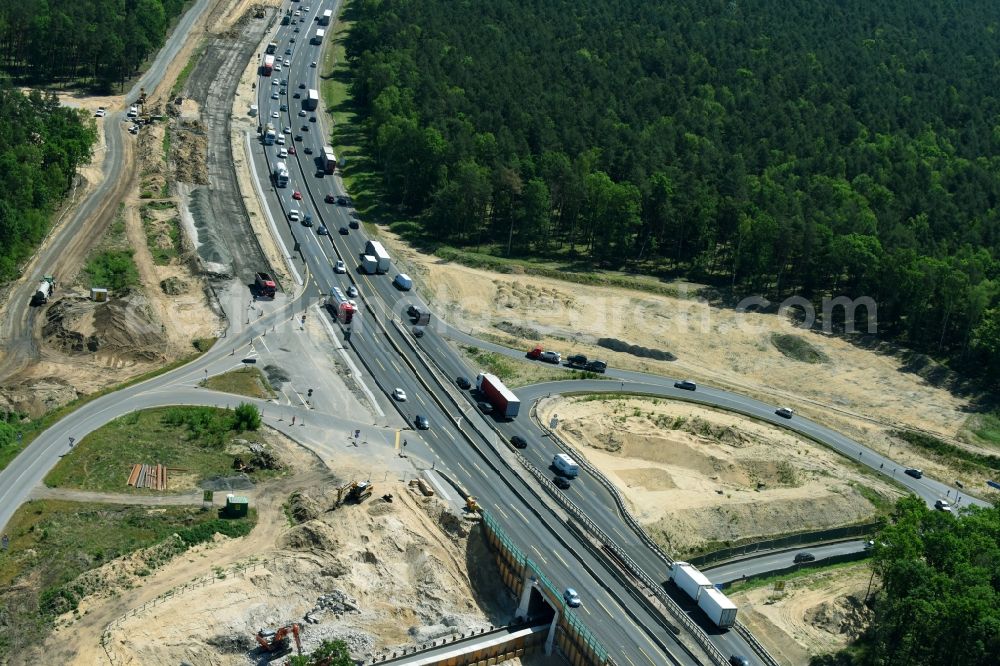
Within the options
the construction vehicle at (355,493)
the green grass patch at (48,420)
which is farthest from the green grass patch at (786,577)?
the green grass patch at (48,420)

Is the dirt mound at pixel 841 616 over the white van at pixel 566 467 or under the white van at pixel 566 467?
under

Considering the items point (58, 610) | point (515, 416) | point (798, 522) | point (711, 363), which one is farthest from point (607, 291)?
point (58, 610)

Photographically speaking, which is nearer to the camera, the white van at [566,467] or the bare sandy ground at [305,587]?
the bare sandy ground at [305,587]

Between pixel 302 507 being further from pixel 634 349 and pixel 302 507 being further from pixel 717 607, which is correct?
pixel 634 349

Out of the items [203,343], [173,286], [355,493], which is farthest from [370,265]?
[355,493]

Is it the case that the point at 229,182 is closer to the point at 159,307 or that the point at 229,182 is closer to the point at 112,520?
the point at 159,307

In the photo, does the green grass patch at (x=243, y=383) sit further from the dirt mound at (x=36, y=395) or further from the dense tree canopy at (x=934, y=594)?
the dense tree canopy at (x=934, y=594)

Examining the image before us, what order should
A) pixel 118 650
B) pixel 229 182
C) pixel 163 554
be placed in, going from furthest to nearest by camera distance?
1. pixel 229 182
2. pixel 163 554
3. pixel 118 650
